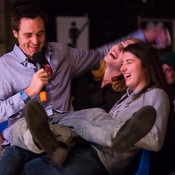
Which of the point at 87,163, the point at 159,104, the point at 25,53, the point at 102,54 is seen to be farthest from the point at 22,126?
the point at 102,54

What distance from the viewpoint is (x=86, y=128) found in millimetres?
1266

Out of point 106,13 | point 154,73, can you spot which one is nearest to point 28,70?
point 154,73

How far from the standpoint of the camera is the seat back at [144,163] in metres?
1.33

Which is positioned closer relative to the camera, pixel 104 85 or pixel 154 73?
pixel 154 73

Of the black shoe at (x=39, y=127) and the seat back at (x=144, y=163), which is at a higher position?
the black shoe at (x=39, y=127)

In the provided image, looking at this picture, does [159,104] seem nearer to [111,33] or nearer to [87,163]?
[87,163]

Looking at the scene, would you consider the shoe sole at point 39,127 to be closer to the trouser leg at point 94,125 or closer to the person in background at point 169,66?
the trouser leg at point 94,125

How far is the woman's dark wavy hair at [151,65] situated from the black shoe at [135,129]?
0.97ft

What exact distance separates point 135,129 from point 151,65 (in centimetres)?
40

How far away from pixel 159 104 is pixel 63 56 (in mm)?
644

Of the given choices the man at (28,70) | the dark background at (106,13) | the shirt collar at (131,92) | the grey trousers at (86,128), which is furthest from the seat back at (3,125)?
the dark background at (106,13)

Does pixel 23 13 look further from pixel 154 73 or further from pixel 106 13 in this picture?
pixel 106 13

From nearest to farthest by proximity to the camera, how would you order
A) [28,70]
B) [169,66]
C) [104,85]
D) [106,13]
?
[28,70], [104,85], [169,66], [106,13]

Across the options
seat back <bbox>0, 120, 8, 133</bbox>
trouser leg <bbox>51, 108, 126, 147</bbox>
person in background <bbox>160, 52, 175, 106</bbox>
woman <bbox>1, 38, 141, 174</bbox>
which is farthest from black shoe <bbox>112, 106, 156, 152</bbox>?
person in background <bbox>160, 52, 175, 106</bbox>
